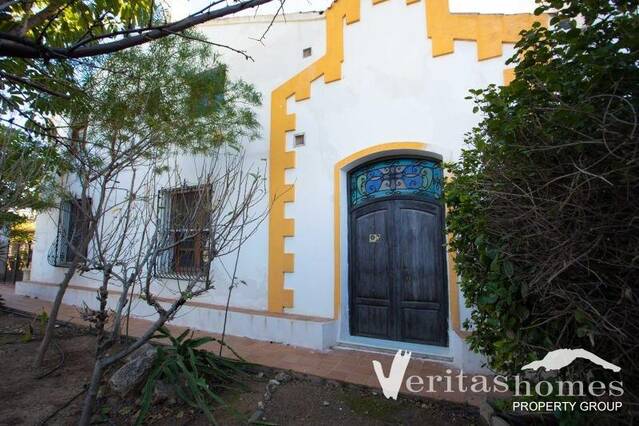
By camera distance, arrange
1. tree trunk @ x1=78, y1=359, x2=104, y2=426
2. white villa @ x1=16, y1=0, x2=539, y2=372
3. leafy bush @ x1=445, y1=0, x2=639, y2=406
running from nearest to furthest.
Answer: leafy bush @ x1=445, y1=0, x2=639, y2=406, tree trunk @ x1=78, y1=359, x2=104, y2=426, white villa @ x1=16, y1=0, x2=539, y2=372

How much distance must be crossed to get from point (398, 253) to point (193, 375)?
2906 mm

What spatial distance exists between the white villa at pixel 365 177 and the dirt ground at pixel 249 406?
3.24 feet

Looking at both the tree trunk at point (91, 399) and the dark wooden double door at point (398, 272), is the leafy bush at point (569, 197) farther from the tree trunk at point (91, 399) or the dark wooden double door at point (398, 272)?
the tree trunk at point (91, 399)

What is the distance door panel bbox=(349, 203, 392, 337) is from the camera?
4855mm

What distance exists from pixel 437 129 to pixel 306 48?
284 centimetres

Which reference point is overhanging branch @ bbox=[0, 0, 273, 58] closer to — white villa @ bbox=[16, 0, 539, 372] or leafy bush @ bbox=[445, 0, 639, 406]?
leafy bush @ bbox=[445, 0, 639, 406]

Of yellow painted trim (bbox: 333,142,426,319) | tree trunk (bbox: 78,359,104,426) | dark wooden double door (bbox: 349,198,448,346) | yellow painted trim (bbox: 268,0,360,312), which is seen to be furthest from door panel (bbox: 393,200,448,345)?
tree trunk (bbox: 78,359,104,426)

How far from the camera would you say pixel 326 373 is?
12.6ft

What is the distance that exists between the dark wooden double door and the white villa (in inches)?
0.6

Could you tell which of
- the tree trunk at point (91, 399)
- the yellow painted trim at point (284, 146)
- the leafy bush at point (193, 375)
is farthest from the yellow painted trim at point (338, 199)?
the tree trunk at point (91, 399)

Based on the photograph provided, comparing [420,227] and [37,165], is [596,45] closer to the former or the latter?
[420,227]

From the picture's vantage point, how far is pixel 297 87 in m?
5.76

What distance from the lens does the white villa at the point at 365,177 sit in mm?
4488

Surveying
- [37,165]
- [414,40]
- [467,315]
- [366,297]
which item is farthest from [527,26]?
[37,165]
